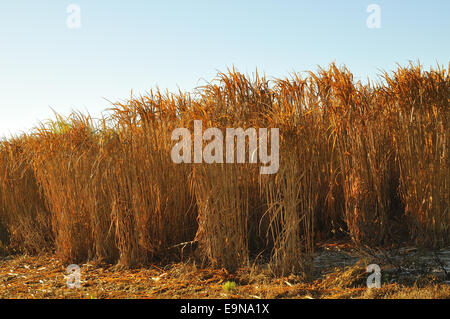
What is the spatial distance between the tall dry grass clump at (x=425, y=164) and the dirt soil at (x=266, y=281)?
231 millimetres

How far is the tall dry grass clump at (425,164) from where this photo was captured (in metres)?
3.76

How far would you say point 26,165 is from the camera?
5715mm

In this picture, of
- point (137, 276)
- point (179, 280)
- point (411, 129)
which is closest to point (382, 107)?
point (411, 129)

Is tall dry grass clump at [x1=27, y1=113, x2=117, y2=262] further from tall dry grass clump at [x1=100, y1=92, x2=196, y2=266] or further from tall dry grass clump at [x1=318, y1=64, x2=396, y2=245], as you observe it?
tall dry grass clump at [x1=318, y1=64, x2=396, y2=245]

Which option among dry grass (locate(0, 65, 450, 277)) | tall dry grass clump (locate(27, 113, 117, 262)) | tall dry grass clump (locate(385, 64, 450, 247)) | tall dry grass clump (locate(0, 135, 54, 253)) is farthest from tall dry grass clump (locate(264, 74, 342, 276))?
tall dry grass clump (locate(0, 135, 54, 253))

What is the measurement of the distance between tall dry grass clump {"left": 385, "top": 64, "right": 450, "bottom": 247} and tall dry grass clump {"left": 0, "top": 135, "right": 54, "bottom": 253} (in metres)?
3.97

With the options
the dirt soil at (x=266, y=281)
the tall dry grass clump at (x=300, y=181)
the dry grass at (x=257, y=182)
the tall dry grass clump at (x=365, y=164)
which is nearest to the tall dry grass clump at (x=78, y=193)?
the dry grass at (x=257, y=182)

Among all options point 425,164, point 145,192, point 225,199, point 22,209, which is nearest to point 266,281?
point 225,199

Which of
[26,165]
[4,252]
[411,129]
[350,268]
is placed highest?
[411,129]

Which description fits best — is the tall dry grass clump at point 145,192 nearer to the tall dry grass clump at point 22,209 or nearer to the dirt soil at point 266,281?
the dirt soil at point 266,281

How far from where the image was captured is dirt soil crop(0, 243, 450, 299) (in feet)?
9.84
